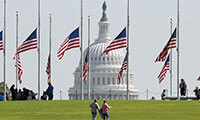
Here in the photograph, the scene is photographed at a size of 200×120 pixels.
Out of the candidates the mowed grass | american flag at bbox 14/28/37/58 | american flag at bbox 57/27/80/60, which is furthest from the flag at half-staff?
the mowed grass

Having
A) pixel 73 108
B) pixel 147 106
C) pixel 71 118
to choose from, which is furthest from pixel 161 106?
pixel 71 118

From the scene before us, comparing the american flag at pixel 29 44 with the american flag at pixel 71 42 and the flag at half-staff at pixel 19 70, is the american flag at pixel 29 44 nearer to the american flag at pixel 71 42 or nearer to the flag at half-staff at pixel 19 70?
the american flag at pixel 71 42

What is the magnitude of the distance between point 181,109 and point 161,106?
4.74m

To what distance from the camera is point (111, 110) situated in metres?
81.4

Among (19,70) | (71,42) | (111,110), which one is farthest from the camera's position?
(19,70)

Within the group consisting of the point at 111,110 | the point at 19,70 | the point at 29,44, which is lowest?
the point at 111,110

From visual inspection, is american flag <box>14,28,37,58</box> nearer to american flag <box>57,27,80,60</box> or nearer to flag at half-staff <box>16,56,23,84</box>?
american flag <box>57,27,80,60</box>

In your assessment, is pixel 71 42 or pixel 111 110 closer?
pixel 111 110

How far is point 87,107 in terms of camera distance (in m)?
85.8

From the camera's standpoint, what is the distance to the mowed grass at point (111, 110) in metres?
73.7

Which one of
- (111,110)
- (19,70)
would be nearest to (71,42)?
(19,70)

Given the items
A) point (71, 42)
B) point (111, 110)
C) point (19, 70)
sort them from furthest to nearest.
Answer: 1. point (19, 70)
2. point (71, 42)
3. point (111, 110)

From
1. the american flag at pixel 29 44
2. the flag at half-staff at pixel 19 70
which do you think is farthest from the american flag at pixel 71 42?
the flag at half-staff at pixel 19 70

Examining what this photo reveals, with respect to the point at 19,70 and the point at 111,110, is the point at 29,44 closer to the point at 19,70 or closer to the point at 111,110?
the point at 19,70
